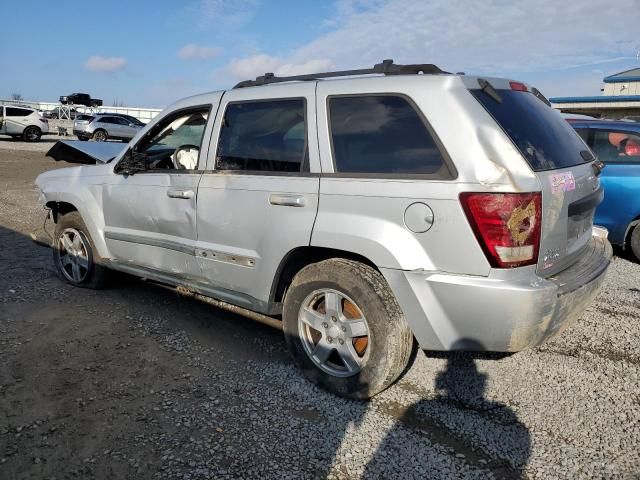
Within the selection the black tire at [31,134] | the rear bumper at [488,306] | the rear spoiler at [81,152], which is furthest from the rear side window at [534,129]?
the black tire at [31,134]

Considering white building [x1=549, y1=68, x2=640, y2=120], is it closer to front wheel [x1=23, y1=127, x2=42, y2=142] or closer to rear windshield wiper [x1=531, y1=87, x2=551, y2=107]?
rear windshield wiper [x1=531, y1=87, x2=551, y2=107]

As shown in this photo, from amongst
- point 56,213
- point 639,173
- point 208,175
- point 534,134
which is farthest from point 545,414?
point 56,213

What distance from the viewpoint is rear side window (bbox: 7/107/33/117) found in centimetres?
2616

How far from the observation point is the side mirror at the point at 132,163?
4117mm

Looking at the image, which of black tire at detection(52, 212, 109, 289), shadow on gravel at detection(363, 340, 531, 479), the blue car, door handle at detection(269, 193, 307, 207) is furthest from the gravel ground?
the blue car

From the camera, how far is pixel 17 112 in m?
26.4

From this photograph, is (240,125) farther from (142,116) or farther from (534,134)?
(142,116)

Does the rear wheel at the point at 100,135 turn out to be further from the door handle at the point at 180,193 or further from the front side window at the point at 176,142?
the door handle at the point at 180,193

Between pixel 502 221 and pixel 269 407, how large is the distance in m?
1.70

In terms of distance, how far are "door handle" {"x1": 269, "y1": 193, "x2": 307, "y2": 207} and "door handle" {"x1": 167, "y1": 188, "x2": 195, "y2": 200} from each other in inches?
30.7

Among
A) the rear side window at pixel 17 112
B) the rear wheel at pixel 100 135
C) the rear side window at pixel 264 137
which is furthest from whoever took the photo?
the rear wheel at pixel 100 135

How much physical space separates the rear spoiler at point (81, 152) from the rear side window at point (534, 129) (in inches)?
139

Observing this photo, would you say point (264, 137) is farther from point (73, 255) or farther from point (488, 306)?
point (73, 255)

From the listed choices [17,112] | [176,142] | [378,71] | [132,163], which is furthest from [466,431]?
[17,112]
